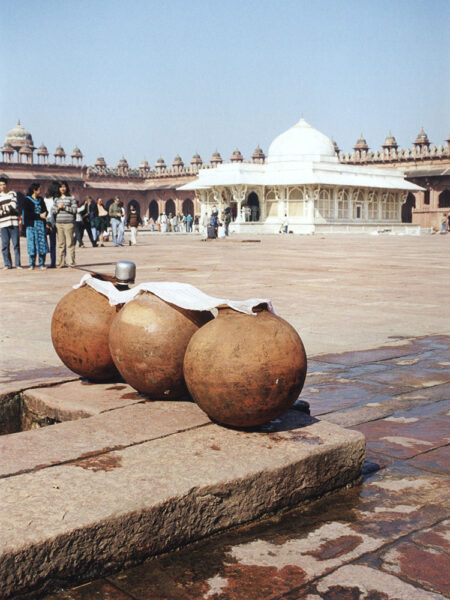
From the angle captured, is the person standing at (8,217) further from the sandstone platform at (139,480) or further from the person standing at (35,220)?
the sandstone platform at (139,480)

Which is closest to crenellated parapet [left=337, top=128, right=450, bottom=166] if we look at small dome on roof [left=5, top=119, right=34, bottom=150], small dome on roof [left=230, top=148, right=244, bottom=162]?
small dome on roof [left=230, top=148, right=244, bottom=162]

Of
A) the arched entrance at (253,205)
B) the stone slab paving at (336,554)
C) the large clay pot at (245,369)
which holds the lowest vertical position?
the stone slab paving at (336,554)

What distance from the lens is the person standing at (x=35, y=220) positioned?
9.22m

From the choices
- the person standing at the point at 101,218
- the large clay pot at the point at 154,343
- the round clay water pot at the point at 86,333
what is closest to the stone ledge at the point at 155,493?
the large clay pot at the point at 154,343

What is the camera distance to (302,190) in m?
35.3

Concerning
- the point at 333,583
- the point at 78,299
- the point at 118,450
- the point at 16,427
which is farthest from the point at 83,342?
the point at 333,583

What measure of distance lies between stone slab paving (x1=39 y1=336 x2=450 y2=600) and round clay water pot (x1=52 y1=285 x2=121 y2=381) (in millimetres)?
1038

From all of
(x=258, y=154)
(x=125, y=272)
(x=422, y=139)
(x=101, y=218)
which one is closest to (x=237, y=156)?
(x=258, y=154)

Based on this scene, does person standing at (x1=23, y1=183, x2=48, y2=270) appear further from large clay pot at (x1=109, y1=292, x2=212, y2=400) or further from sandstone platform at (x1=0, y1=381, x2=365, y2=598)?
sandstone platform at (x1=0, y1=381, x2=365, y2=598)

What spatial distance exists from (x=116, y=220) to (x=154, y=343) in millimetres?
14645

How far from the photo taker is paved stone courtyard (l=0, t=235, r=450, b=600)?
1.50 metres

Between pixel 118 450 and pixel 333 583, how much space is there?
699mm

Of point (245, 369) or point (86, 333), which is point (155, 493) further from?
point (86, 333)

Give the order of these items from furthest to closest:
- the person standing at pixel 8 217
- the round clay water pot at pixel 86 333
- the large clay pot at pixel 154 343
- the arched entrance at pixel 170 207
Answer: the arched entrance at pixel 170 207 < the person standing at pixel 8 217 < the round clay water pot at pixel 86 333 < the large clay pot at pixel 154 343
